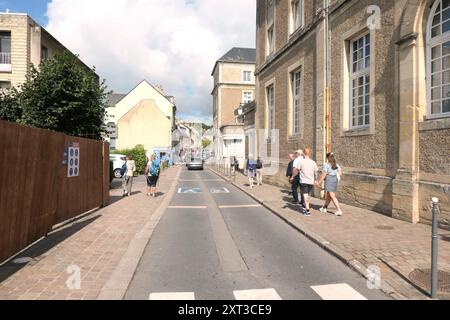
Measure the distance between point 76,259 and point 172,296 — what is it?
214 cm

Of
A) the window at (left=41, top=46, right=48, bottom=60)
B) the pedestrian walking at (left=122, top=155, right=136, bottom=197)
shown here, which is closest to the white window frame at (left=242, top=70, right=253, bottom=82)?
the window at (left=41, top=46, right=48, bottom=60)

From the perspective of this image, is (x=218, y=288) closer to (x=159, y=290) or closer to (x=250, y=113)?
(x=159, y=290)

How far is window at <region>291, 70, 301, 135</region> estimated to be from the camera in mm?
16336

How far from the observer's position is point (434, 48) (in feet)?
26.3

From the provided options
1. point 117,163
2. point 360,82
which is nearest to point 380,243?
point 360,82

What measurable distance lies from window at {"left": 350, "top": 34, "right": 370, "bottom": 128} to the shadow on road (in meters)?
7.91

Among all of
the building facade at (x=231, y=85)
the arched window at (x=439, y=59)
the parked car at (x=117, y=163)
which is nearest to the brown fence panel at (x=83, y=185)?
the arched window at (x=439, y=59)

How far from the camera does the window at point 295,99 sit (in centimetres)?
1634

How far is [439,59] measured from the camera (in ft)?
25.8

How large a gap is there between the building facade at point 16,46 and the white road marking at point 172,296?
23.0m

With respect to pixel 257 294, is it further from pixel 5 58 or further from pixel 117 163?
pixel 5 58
